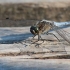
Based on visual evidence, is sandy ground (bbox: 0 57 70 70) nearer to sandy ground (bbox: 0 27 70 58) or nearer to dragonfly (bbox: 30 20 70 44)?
sandy ground (bbox: 0 27 70 58)

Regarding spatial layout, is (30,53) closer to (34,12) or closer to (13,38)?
(13,38)

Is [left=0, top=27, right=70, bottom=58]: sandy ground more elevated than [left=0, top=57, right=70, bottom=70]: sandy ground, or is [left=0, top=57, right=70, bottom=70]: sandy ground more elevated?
[left=0, top=57, right=70, bottom=70]: sandy ground

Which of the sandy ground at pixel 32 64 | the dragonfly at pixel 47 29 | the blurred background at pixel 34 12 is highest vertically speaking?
the sandy ground at pixel 32 64

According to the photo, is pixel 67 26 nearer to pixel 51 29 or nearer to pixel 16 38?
pixel 51 29

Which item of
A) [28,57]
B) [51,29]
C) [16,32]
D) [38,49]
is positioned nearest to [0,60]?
[28,57]

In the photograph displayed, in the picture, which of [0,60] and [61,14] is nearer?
[0,60]

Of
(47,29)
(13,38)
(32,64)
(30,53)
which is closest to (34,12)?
(47,29)

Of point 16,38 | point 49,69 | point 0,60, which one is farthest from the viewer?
point 16,38

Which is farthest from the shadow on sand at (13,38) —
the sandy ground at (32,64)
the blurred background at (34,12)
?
the blurred background at (34,12)

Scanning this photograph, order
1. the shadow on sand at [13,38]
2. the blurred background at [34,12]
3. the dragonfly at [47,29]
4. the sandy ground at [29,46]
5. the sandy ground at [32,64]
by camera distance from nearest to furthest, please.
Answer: the sandy ground at [32,64] → the sandy ground at [29,46] → the shadow on sand at [13,38] → the dragonfly at [47,29] → the blurred background at [34,12]

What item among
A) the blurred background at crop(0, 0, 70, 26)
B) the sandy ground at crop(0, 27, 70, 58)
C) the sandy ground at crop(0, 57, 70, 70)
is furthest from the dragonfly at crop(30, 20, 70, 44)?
the blurred background at crop(0, 0, 70, 26)

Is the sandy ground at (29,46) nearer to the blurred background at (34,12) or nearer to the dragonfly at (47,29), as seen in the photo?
the dragonfly at (47,29)
